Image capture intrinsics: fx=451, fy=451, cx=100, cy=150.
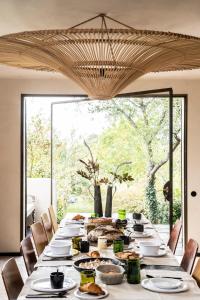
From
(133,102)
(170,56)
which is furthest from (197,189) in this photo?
(170,56)

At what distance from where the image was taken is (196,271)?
283 cm

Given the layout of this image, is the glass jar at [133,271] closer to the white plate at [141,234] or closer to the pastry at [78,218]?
the white plate at [141,234]

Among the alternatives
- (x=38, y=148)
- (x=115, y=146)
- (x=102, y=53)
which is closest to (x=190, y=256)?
(x=102, y=53)

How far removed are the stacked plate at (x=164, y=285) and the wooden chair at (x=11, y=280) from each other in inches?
27.6

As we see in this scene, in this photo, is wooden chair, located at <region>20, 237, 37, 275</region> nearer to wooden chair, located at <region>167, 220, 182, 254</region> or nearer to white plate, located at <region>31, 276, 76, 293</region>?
white plate, located at <region>31, 276, 76, 293</region>

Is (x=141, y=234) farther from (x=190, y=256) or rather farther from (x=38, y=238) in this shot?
(x=38, y=238)

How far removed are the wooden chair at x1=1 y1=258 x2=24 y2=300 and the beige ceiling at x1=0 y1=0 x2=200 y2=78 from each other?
1644 mm

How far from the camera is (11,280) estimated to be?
8.13 ft

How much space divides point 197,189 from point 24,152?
2.37m

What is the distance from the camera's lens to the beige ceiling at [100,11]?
289 cm

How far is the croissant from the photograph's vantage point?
2.14 metres

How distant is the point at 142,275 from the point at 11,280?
0.72 meters

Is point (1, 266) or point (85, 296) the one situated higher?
point (85, 296)

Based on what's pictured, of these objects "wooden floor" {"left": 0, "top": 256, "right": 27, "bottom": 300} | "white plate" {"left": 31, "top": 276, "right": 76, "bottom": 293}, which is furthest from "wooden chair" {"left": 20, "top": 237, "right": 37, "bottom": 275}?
"wooden floor" {"left": 0, "top": 256, "right": 27, "bottom": 300}
